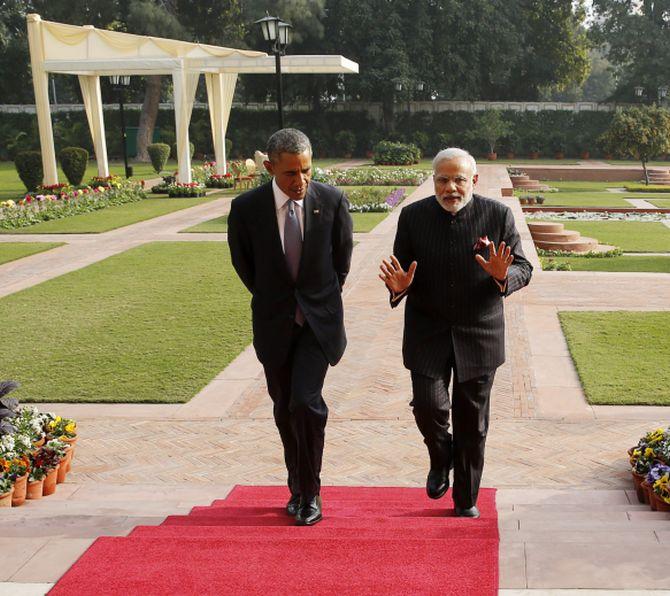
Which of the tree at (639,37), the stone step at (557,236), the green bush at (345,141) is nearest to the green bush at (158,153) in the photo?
the green bush at (345,141)

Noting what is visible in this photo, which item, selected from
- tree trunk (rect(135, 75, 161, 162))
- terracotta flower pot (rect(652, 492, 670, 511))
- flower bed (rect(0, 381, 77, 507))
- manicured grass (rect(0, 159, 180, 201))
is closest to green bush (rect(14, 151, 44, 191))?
manicured grass (rect(0, 159, 180, 201))

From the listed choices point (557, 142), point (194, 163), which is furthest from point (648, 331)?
point (557, 142)

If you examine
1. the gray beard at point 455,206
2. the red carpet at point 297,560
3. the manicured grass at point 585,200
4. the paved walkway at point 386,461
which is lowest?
the manicured grass at point 585,200

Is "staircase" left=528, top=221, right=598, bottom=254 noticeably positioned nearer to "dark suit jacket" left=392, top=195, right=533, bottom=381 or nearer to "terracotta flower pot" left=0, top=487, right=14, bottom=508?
"dark suit jacket" left=392, top=195, right=533, bottom=381

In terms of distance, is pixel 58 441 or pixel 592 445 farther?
pixel 592 445

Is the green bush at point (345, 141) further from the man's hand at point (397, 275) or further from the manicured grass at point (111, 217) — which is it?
the man's hand at point (397, 275)

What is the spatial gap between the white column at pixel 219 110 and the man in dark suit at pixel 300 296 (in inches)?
868

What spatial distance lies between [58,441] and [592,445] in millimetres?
3241

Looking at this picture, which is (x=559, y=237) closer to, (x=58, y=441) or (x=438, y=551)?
(x=58, y=441)

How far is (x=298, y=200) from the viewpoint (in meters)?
3.61

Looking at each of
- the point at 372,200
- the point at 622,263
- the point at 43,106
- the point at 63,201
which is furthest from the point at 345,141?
the point at 622,263

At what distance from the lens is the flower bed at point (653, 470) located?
12.7 ft

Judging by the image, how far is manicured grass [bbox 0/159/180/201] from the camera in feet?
80.6

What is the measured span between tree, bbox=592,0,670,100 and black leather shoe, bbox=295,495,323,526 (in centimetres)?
4264
